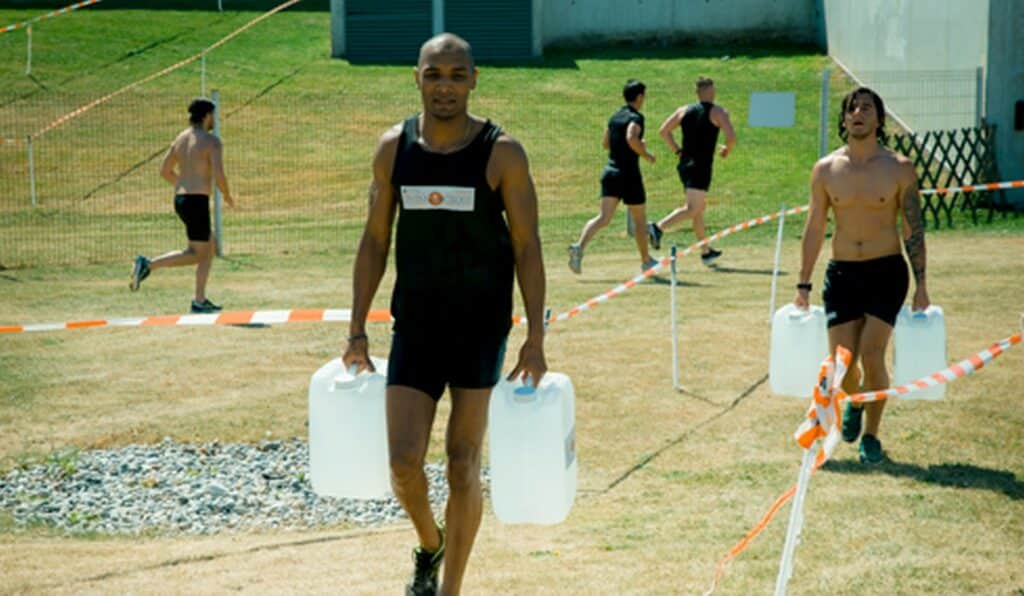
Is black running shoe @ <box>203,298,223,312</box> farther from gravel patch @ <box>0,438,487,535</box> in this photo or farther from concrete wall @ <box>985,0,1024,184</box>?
concrete wall @ <box>985,0,1024,184</box>

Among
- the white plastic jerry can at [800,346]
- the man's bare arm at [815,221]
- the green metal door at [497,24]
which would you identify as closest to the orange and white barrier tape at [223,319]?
the white plastic jerry can at [800,346]

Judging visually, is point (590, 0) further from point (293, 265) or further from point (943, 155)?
point (293, 265)

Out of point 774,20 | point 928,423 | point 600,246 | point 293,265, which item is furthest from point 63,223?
point 774,20

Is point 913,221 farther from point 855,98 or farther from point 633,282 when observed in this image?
point 633,282

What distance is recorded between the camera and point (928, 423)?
838 cm

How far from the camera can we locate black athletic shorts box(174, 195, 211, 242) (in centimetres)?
1297

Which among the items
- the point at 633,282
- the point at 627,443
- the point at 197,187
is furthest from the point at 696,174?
the point at 627,443

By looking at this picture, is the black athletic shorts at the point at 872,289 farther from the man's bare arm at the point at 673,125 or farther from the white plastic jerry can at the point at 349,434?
the man's bare arm at the point at 673,125

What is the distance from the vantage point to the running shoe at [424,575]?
5.13 meters

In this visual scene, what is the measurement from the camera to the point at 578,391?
954 cm

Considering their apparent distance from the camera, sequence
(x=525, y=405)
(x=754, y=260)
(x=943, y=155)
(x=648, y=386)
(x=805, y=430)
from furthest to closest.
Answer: (x=943, y=155) → (x=754, y=260) → (x=648, y=386) → (x=525, y=405) → (x=805, y=430)

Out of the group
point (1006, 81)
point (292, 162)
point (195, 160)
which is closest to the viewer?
point (195, 160)

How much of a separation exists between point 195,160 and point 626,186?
464 cm

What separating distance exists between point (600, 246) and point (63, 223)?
8.67 meters
